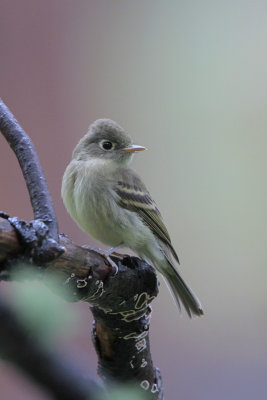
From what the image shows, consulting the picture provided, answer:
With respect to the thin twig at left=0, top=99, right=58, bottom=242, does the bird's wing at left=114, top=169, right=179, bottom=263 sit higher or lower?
lower

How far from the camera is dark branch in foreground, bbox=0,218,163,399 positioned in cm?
89

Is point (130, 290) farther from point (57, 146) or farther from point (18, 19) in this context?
point (18, 19)

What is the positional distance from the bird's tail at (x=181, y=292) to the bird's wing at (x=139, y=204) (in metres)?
0.10

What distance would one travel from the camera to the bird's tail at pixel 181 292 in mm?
1636

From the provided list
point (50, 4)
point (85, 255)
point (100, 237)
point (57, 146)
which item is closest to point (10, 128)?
point (85, 255)

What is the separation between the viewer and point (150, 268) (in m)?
1.11

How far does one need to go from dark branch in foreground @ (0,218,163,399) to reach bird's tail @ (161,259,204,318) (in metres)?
0.48

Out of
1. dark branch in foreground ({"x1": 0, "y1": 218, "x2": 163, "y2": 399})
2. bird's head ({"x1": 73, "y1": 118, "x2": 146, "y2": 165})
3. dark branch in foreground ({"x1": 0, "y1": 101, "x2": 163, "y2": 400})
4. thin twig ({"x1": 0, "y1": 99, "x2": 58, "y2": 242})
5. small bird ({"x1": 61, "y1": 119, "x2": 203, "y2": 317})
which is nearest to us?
dark branch in foreground ({"x1": 0, "y1": 101, "x2": 163, "y2": 400})

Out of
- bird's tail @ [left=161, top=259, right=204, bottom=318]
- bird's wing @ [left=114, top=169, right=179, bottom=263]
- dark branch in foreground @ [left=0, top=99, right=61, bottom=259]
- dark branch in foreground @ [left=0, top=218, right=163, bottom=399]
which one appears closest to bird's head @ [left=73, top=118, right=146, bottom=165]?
bird's wing @ [left=114, top=169, right=179, bottom=263]

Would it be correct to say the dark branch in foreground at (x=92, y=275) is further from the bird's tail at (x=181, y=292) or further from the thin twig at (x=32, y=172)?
the bird's tail at (x=181, y=292)

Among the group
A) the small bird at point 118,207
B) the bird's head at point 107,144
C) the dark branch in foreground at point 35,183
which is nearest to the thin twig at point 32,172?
the dark branch in foreground at point 35,183

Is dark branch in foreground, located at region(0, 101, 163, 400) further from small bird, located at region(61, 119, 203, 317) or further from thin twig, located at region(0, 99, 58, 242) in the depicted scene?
small bird, located at region(61, 119, 203, 317)

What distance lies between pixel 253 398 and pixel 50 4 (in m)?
2.42

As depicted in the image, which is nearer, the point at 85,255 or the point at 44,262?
the point at 44,262
